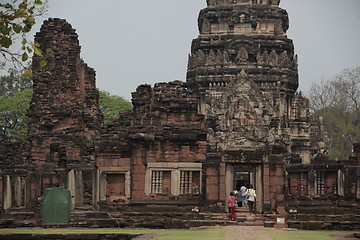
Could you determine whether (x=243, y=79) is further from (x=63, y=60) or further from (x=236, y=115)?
(x=63, y=60)

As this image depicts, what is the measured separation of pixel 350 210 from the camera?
27.4 meters

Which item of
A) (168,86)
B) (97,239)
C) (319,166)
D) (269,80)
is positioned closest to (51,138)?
(168,86)

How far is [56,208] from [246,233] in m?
7.66

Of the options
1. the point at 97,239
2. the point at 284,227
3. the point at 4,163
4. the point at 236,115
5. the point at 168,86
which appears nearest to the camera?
the point at 97,239

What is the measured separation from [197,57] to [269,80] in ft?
21.5

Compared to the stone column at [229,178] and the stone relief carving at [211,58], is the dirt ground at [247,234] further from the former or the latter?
the stone relief carving at [211,58]

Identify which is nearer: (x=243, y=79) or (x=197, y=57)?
(x=243, y=79)

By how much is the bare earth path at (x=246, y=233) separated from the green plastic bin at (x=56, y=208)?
567 centimetres

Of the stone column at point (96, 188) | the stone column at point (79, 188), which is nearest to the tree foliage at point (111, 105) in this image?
the stone column at point (79, 188)

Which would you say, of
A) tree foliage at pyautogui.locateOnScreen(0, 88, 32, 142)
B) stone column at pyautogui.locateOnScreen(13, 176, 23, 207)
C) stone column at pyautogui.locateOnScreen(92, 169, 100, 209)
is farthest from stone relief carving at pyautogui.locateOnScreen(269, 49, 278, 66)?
stone column at pyautogui.locateOnScreen(92, 169, 100, 209)

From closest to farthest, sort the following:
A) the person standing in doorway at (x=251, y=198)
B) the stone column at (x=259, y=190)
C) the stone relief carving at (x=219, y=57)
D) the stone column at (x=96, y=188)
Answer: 1. the person standing in doorway at (x=251, y=198)
2. the stone column at (x=259, y=190)
3. the stone column at (x=96, y=188)
4. the stone relief carving at (x=219, y=57)

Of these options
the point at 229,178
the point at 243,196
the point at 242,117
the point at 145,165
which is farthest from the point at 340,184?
the point at 242,117

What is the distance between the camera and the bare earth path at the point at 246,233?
2041 cm

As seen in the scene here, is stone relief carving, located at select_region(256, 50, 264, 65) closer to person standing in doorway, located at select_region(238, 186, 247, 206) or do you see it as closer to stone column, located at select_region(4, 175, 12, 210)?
person standing in doorway, located at select_region(238, 186, 247, 206)
